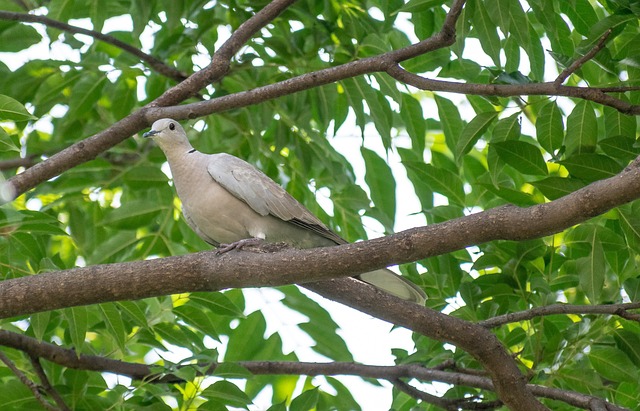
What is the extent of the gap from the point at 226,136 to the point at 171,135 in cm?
82

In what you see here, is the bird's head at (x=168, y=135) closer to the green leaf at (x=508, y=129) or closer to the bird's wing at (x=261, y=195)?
the bird's wing at (x=261, y=195)

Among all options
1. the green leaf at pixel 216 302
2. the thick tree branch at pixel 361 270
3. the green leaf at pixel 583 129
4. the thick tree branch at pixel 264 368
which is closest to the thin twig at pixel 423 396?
the thick tree branch at pixel 264 368

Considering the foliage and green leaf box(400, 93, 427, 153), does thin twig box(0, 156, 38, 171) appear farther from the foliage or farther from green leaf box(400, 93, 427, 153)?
A: green leaf box(400, 93, 427, 153)

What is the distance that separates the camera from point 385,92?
4.38 meters

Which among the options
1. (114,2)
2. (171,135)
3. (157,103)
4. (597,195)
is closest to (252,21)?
(157,103)

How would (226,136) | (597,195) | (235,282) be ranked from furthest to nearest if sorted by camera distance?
(226,136) → (235,282) → (597,195)

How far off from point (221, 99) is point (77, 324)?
112 cm

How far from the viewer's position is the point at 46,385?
398 centimetres

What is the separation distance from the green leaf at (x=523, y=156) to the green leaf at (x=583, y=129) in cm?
19

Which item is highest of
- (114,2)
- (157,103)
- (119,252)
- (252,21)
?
(114,2)

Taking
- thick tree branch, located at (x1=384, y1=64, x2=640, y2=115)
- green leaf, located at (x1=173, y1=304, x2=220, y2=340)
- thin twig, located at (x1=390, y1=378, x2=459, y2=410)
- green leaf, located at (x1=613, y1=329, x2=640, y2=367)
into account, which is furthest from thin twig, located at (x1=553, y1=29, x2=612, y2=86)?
green leaf, located at (x1=173, y1=304, x2=220, y2=340)

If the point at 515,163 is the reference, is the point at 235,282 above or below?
below

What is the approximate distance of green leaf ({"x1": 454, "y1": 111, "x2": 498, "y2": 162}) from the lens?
375 centimetres

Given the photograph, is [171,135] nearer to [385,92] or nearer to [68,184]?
[68,184]
